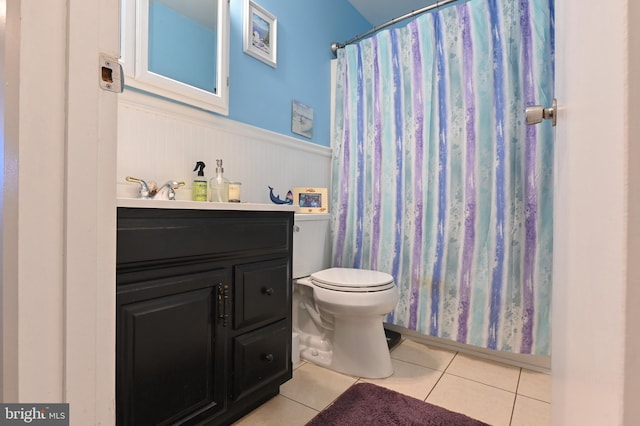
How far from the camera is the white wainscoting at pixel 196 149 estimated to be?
49.2 inches

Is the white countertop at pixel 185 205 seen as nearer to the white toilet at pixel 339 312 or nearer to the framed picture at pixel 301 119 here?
the white toilet at pixel 339 312

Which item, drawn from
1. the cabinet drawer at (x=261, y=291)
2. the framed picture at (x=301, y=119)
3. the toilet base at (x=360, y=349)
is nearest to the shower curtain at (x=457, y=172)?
the framed picture at (x=301, y=119)

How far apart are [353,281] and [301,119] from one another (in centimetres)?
108

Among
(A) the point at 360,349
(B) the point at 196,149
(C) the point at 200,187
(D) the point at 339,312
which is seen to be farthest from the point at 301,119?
(A) the point at 360,349

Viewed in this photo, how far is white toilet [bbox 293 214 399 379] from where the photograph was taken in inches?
57.4

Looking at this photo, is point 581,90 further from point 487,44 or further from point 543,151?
point 487,44

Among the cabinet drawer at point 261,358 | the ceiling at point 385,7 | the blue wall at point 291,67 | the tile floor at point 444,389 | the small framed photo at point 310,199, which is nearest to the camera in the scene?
the cabinet drawer at point 261,358

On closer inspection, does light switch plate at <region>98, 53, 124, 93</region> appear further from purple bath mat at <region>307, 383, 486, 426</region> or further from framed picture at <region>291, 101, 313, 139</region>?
framed picture at <region>291, 101, 313, 139</region>

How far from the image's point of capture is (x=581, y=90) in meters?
0.40

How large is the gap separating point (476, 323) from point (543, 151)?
0.91m

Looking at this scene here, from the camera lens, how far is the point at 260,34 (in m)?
1.73

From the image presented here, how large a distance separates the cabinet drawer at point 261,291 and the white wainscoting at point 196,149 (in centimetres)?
47

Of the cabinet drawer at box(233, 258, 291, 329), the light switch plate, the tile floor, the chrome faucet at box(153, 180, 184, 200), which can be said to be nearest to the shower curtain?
the tile floor

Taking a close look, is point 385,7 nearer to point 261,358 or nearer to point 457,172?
point 457,172
